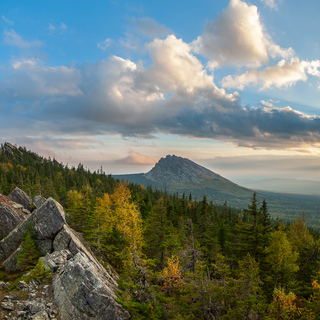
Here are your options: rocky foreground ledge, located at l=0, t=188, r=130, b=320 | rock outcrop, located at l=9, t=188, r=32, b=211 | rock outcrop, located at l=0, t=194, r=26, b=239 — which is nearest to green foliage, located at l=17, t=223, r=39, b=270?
rocky foreground ledge, located at l=0, t=188, r=130, b=320

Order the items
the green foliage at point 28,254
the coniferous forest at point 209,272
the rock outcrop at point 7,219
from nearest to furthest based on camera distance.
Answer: the coniferous forest at point 209,272
the green foliage at point 28,254
the rock outcrop at point 7,219

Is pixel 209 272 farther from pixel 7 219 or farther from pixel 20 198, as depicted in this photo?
pixel 20 198

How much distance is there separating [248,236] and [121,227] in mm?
22676

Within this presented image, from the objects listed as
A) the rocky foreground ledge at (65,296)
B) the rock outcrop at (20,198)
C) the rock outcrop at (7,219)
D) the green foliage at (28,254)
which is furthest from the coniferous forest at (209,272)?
the rock outcrop at (20,198)

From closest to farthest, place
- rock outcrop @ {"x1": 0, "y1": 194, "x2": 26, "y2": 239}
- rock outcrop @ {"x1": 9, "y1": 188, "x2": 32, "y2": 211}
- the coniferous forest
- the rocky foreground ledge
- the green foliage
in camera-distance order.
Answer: the coniferous forest < the rocky foreground ledge < the green foliage < rock outcrop @ {"x1": 0, "y1": 194, "x2": 26, "y2": 239} < rock outcrop @ {"x1": 9, "y1": 188, "x2": 32, "y2": 211}

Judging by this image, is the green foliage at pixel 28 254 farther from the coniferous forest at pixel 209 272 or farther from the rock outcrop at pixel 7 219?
the rock outcrop at pixel 7 219

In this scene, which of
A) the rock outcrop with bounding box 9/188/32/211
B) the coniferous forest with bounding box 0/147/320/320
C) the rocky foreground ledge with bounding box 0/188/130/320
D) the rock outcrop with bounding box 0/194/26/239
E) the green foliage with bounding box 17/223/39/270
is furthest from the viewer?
the rock outcrop with bounding box 9/188/32/211

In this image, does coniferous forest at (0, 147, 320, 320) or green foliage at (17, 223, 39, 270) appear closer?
coniferous forest at (0, 147, 320, 320)

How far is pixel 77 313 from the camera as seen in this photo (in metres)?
22.8

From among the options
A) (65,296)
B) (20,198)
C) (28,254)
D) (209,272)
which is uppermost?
(20,198)

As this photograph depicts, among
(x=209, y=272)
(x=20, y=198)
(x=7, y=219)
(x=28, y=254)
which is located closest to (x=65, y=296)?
(x=28, y=254)

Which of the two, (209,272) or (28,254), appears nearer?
(209,272)

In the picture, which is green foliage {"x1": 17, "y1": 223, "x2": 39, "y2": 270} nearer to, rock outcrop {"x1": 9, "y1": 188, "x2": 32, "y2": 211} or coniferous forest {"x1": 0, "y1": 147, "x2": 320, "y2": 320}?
coniferous forest {"x1": 0, "y1": 147, "x2": 320, "y2": 320}

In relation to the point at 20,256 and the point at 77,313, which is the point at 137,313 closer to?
the point at 77,313
